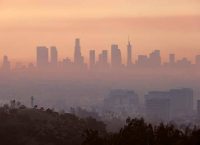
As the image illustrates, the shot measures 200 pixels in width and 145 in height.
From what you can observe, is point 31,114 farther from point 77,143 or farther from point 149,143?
point 149,143

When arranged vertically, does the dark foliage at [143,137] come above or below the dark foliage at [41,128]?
above

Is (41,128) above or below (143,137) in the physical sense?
below

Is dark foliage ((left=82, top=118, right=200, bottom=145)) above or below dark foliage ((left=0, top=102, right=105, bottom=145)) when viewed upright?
above

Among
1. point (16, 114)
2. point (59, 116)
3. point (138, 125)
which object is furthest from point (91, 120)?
point (138, 125)

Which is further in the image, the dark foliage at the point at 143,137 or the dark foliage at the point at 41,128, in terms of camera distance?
the dark foliage at the point at 41,128

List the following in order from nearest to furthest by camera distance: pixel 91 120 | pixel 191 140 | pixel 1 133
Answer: pixel 191 140 → pixel 1 133 → pixel 91 120

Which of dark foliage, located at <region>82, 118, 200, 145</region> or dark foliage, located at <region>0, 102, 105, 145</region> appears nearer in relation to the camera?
dark foliage, located at <region>82, 118, 200, 145</region>

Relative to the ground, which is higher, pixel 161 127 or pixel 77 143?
pixel 161 127

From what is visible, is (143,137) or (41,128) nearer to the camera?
(143,137)

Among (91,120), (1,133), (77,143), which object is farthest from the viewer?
(91,120)

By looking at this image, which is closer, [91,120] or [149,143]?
[149,143]
